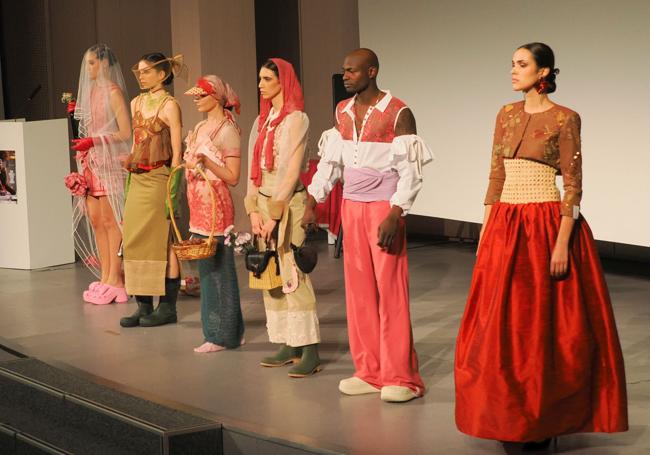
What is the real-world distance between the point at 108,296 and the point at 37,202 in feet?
6.06

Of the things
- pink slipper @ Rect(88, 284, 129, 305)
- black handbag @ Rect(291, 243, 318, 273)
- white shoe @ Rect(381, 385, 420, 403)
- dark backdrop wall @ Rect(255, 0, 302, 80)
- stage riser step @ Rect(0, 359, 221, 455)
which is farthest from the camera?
dark backdrop wall @ Rect(255, 0, 302, 80)

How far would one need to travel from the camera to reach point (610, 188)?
7004 mm

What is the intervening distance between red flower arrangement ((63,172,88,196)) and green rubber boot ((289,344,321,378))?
2479 mm

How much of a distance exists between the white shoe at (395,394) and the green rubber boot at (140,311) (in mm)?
2157

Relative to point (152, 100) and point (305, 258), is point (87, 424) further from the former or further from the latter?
point (152, 100)

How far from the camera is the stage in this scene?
4.19 meters

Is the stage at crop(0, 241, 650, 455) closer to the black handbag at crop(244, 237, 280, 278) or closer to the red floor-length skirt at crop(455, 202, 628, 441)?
the red floor-length skirt at crop(455, 202, 628, 441)

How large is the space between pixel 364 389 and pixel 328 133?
1.04 m

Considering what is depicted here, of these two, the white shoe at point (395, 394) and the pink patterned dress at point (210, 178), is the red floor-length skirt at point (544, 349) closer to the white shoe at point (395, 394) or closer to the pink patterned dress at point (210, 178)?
the white shoe at point (395, 394)

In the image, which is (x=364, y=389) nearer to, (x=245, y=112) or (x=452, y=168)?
(x=452, y=168)

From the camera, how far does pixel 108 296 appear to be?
712cm

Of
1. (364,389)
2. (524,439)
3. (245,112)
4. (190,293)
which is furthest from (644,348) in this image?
(245,112)

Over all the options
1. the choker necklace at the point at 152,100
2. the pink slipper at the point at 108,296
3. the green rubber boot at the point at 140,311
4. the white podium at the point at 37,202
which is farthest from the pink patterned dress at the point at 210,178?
the white podium at the point at 37,202

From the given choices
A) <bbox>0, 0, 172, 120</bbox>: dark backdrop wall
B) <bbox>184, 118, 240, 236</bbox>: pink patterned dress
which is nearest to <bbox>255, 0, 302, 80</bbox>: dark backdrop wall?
<bbox>0, 0, 172, 120</bbox>: dark backdrop wall
